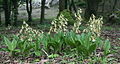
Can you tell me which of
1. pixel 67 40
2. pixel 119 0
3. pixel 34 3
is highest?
pixel 67 40

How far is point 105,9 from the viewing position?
101ft

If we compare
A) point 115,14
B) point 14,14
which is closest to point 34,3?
point 14,14

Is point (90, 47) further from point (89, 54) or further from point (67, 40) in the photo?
point (67, 40)

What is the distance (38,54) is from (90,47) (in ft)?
4.56

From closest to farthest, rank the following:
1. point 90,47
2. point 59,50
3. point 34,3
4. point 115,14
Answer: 1. point 90,47
2. point 59,50
3. point 115,14
4. point 34,3

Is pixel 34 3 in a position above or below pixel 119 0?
below

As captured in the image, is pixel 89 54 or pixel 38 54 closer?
pixel 89 54

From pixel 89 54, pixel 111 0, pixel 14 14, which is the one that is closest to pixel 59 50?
pixel 89 54

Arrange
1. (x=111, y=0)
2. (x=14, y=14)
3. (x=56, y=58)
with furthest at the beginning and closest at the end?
(x=111, y=0) < (x=14, y=14) < (x=56, y=58)

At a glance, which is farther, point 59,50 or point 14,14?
point 14,14

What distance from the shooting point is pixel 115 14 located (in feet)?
64.9

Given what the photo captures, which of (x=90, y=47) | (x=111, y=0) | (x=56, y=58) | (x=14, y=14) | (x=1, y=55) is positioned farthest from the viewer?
(x=111, y=0)

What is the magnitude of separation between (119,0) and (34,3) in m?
23.4

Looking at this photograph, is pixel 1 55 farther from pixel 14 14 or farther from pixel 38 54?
pixel 14 14
